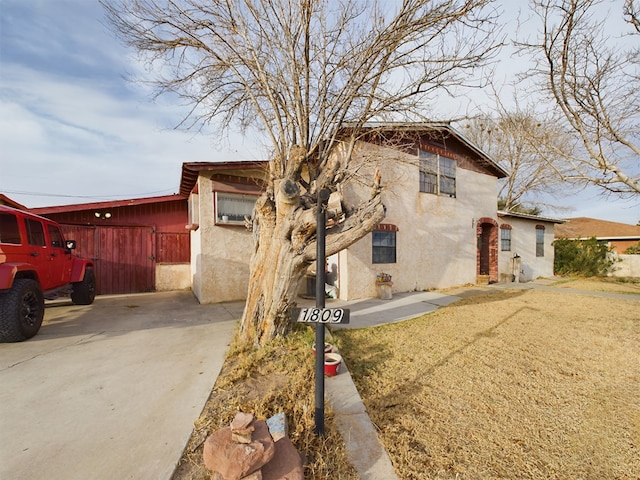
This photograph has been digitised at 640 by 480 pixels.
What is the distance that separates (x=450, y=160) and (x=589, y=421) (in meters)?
10.1

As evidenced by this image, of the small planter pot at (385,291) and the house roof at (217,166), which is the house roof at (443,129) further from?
the small planter pot at (385,291)

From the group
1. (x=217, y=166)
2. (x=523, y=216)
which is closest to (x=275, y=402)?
(x=217, y=166)

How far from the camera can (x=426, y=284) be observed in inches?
402

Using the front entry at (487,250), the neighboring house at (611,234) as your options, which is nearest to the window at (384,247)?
the front entry at (487,250)

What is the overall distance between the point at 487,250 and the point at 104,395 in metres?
14.2

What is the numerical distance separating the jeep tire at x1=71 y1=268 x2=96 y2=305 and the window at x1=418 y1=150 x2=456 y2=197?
1072 centimetres

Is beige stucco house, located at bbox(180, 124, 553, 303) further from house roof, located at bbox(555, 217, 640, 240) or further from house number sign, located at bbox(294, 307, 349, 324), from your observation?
house roof, located at bbox(555, 217, 640, 240)

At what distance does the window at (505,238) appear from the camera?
12743 mm

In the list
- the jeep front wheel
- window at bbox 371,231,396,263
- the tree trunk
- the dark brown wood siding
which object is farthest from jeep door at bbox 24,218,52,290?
window at bbox 371,231,396,263

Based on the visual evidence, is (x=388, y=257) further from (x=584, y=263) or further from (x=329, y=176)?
(x=584, y=263)

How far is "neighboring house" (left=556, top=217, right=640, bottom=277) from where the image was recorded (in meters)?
15.7

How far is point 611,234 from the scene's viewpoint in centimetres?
2314

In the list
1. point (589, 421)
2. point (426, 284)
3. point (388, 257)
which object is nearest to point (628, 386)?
point (589, 421)

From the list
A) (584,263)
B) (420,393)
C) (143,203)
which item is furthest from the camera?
(584,263)
